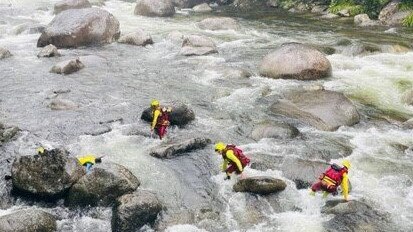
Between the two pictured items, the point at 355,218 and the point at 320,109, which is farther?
the point at 320,109

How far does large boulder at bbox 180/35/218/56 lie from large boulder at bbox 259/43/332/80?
12.3 feet

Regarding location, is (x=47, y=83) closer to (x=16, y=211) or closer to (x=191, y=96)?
(x=191, y=96)

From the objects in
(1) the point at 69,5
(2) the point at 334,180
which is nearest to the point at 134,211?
(2) the point at 334,180

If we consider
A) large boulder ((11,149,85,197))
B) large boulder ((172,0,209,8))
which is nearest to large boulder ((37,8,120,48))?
large boulder ((172,0,209,8))

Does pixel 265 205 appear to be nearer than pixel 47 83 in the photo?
Result: Yes

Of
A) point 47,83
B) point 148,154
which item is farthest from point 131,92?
point 148,154

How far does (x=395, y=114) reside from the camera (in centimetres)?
1414

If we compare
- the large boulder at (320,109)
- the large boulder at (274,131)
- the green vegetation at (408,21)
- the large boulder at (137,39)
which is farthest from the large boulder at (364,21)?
the large boulder at (274,131)

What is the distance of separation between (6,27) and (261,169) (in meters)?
19.6

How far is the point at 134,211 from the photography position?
900 centimetres

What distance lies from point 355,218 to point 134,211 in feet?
14.3

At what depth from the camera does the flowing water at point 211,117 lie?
9.66m

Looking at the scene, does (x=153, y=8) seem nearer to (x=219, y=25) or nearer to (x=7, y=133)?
(x=219, y=25)

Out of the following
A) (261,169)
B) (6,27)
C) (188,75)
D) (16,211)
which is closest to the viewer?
(16,211)
